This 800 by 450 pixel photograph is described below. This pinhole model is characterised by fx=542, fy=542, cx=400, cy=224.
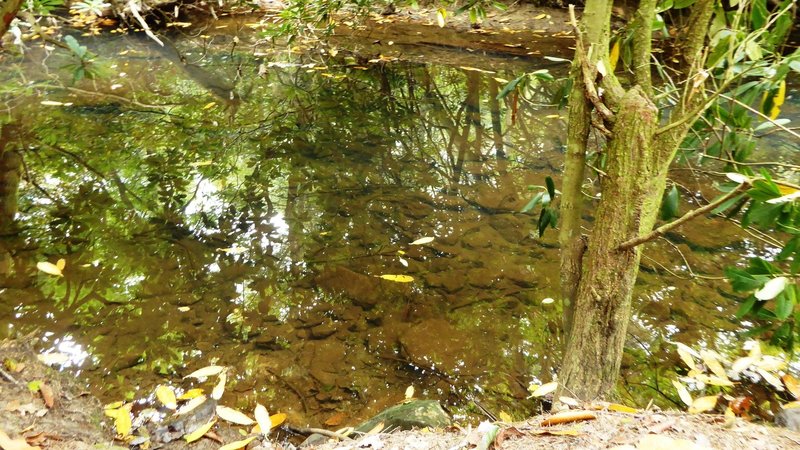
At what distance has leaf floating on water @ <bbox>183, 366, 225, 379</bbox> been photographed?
258cm

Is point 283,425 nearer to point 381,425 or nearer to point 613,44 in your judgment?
point 381,425

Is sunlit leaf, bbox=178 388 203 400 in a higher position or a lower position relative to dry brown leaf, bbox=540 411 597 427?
lower

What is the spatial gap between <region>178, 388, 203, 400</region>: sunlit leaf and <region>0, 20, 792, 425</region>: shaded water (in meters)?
0.13

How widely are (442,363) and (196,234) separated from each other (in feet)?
6.47

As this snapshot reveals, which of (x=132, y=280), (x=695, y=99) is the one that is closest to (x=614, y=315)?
(x=695, y=99)

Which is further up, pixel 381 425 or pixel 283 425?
pixel 381 425

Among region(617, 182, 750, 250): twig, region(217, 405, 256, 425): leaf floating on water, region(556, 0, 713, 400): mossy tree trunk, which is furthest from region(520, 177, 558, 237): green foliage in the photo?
region(217, 405, 256, 425): leaf floating on water

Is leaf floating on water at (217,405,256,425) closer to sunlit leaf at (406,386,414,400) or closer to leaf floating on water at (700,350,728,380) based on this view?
sunlit leaf at (406,386,414,400)

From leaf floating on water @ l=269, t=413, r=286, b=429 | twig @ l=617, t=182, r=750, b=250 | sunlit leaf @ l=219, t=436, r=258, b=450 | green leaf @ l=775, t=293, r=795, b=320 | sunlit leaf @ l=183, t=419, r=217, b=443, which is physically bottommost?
leaf floating on water @ l=269, t=413, r=286, b=429

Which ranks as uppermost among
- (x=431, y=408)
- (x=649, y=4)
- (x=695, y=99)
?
(x=649, y=4)

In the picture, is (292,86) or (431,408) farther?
(292,86)

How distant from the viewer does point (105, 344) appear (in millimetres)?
2754

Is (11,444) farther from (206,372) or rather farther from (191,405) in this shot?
(206,372)

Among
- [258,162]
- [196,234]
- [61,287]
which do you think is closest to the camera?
[61,287]
